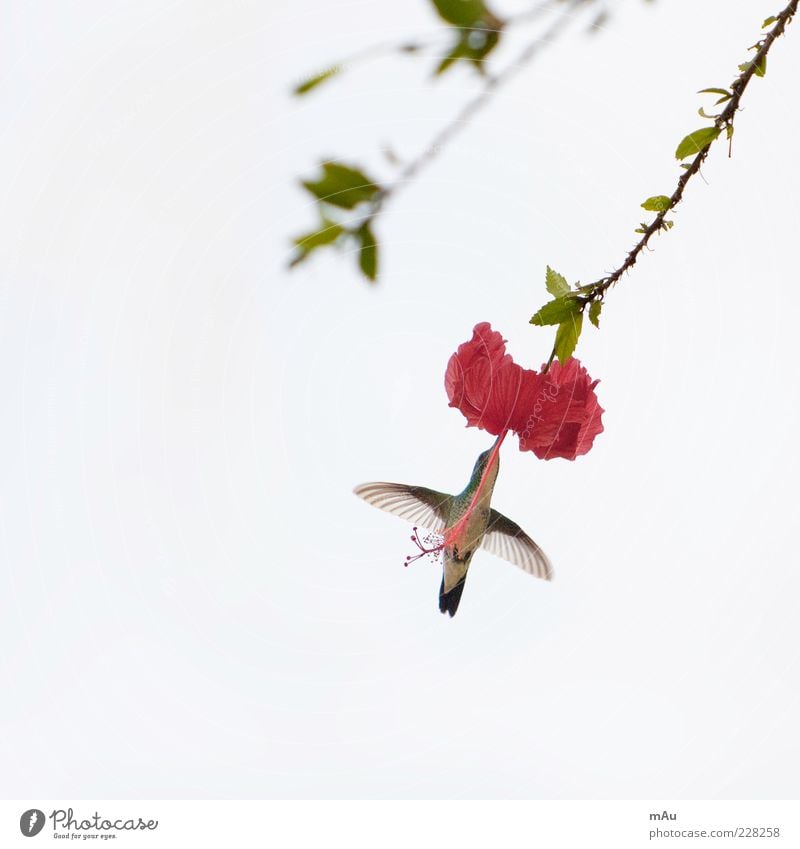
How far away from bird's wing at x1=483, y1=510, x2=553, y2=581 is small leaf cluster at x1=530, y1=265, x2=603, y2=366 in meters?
0.34

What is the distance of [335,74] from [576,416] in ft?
1.22

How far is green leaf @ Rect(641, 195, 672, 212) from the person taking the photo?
63cm

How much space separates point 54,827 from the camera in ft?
3.98

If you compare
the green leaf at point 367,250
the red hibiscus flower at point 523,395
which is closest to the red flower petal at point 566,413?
the red hibiscus flower at point 523,395

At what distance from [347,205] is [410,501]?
50 cm

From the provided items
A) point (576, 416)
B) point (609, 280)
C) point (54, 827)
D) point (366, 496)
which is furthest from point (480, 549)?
point (54, 827)

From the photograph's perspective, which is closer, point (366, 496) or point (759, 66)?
point (759, 66)

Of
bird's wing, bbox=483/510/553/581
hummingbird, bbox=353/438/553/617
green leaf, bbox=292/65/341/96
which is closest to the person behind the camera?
green leaf, bbox=292/65/341/96

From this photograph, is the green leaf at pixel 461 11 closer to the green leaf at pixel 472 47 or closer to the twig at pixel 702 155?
the green leaf at pixel 472 47

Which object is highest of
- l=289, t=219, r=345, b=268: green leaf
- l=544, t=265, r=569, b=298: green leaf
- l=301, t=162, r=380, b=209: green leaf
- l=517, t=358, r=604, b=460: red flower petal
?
l=544, t=265, r=569, b=298: green leaf

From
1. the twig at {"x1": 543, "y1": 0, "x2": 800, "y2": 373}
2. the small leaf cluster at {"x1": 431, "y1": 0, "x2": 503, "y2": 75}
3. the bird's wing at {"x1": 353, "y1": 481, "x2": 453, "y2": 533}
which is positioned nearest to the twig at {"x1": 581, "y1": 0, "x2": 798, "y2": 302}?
the twig at {"x1": 543, "y1": 0, "x2": 800, "y2": 373}

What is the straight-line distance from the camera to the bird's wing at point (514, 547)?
0.97 metres

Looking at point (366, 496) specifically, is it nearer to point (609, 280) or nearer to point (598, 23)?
point (609, 280)

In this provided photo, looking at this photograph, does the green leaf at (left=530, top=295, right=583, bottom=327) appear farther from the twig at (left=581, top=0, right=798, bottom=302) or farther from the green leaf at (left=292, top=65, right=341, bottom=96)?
the green leaf at (left=292, top=65, right=341, bottom=96)
